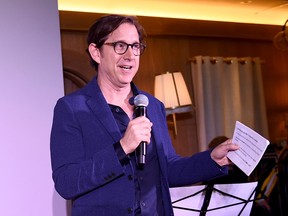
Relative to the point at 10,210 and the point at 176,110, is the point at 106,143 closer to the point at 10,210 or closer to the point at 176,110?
the point at 10,210

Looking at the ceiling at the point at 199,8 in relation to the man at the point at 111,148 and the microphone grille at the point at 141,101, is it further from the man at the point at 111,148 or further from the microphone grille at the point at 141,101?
the microphone grille at the point at 141,101

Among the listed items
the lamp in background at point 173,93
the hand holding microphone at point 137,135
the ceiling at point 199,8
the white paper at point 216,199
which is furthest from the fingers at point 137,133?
the ceiling at point 199,8

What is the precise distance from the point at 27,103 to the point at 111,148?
1204mm

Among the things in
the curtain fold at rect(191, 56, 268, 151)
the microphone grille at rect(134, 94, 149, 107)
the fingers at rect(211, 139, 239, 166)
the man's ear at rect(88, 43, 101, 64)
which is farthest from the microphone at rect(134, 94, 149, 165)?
the curtain fold at rect(191, 56, 268, 151)

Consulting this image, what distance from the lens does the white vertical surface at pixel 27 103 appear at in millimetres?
2514

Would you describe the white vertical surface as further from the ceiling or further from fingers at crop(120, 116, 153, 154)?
the ceiling

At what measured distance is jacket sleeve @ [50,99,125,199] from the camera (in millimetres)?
1528

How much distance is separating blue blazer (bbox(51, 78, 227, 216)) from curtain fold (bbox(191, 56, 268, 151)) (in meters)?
3.92

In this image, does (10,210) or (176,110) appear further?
(176,110)

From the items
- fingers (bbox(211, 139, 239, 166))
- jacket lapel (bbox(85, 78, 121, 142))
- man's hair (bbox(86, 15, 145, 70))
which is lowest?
fingers (bbox(211, 139, 239, 166))

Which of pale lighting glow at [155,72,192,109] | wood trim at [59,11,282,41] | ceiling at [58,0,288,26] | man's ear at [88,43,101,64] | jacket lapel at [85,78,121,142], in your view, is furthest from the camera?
ceiling at [58,0,288,26]

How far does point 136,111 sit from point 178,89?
3.16m

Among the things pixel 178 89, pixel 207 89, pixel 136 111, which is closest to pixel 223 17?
pixel 207 89

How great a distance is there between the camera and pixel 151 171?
175 centimetres
